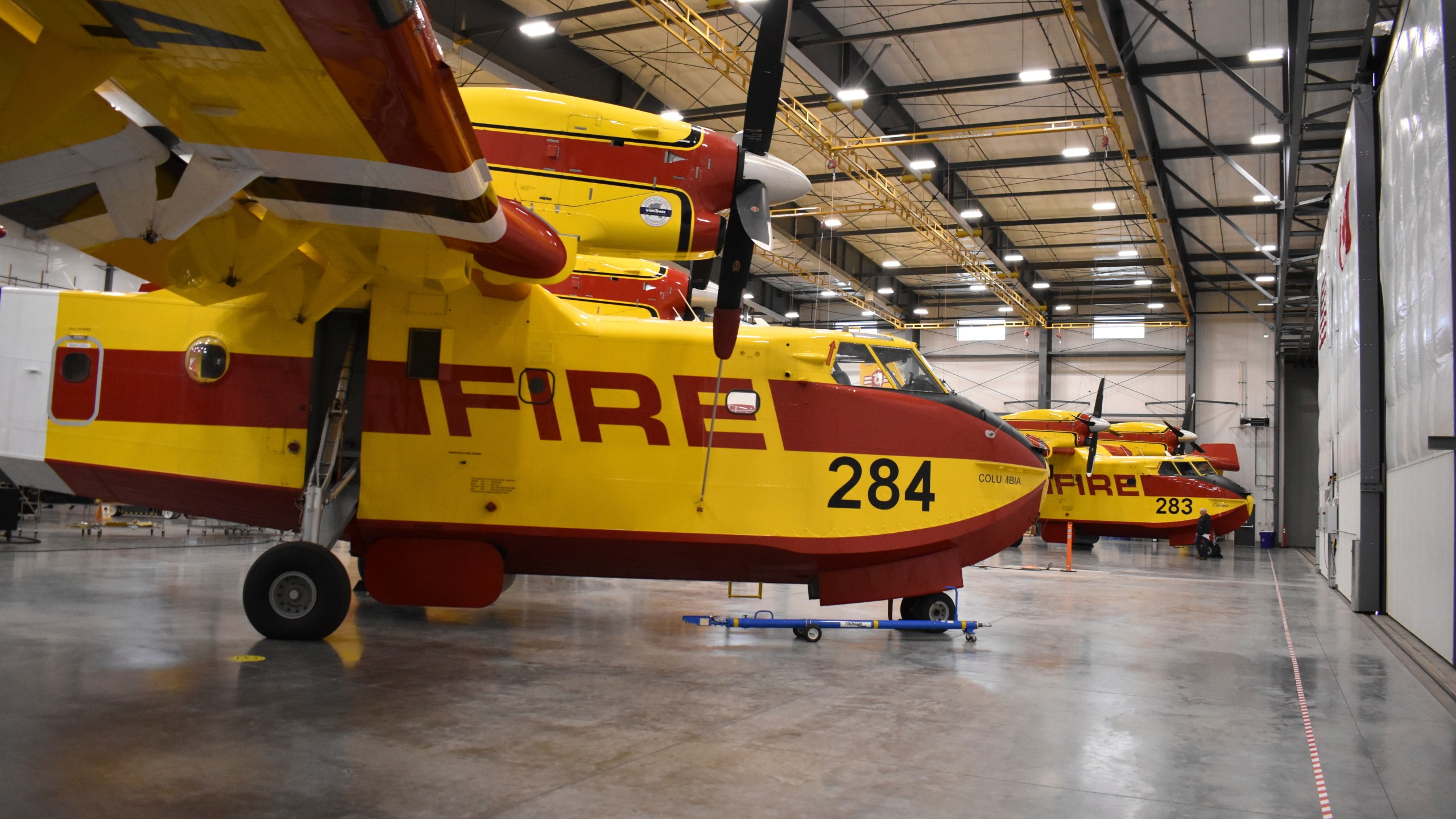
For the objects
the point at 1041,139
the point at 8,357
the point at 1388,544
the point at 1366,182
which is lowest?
the point at 1388,544

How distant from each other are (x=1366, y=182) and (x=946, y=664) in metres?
9.73

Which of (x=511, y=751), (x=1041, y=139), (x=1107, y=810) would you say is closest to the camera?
(x=1107, y=810)

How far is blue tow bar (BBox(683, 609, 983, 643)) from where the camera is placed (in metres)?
8.93

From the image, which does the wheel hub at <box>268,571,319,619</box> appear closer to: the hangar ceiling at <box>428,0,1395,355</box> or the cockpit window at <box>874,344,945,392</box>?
the cockpit window at <box>874,344,945,392</box>

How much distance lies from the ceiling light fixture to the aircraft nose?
9478 mm

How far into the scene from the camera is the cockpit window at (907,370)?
30.2 ft

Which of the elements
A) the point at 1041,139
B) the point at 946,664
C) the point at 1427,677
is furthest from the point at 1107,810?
the point at 1041,139

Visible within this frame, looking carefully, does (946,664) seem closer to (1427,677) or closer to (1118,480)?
(1427,677)

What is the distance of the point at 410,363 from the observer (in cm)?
830

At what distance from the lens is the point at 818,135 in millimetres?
20688

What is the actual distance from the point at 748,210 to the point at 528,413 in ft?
9.20

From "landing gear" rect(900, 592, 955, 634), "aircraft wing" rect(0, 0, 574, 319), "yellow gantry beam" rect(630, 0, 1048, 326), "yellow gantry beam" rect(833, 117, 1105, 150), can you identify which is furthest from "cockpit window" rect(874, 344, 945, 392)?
"yellow gantry beam" rect(833, 117, 1105, 150)

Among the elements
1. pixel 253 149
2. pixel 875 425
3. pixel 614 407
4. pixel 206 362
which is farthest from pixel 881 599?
pixel 206 362

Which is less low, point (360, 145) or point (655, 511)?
point (360, 145)
